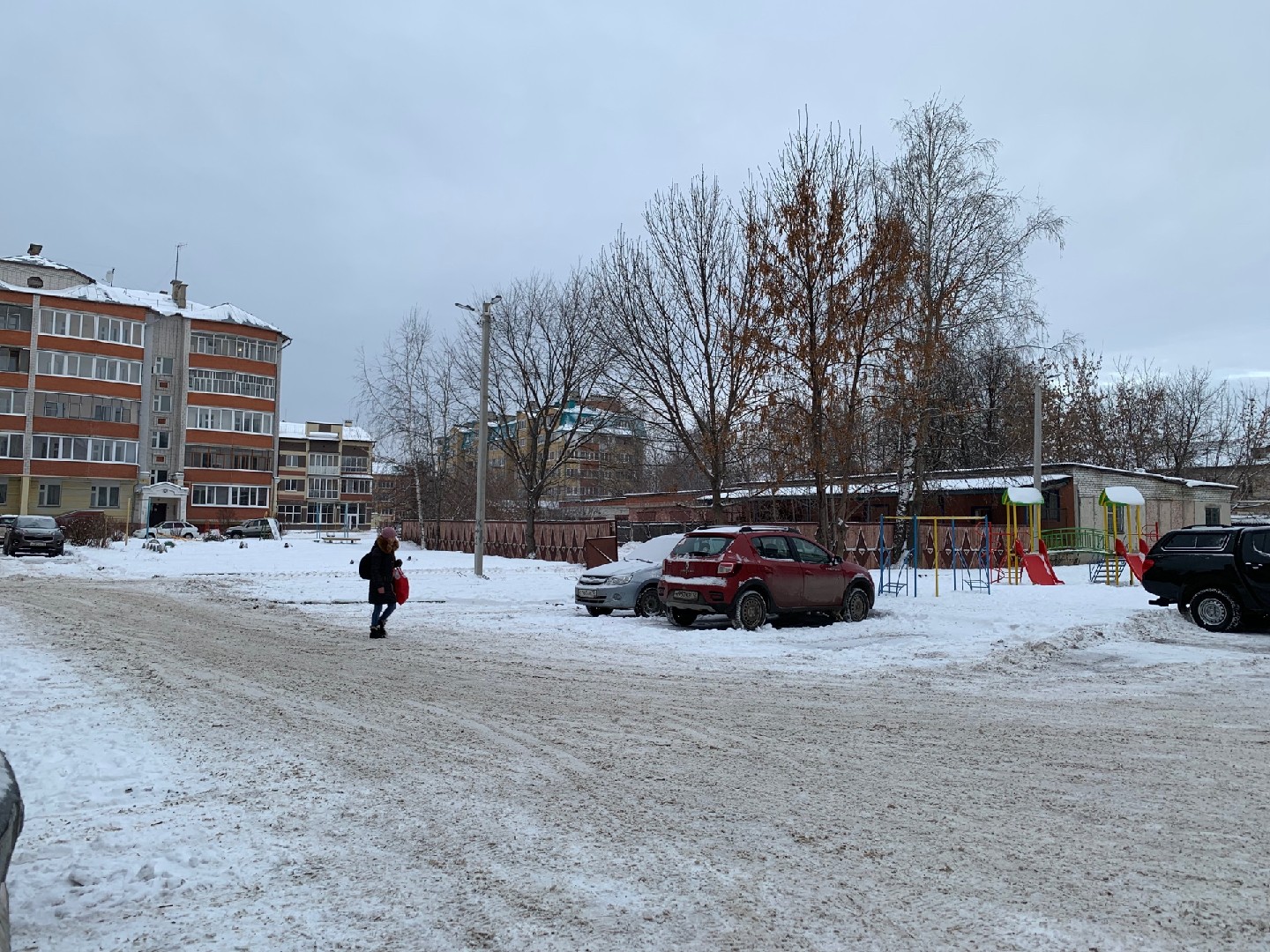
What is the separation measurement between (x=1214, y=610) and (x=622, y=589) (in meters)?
10.3

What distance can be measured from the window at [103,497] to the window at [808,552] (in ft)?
197

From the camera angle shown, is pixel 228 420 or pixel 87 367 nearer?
pixel 87 367

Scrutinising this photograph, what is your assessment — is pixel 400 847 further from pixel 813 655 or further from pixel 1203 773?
pixel 813 655

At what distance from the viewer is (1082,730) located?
8055 mm

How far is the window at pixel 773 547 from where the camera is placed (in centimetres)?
1596

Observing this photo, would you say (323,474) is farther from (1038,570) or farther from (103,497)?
(1038,570)

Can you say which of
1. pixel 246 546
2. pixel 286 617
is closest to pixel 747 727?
pixel 286 617

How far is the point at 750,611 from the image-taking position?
1573 cm

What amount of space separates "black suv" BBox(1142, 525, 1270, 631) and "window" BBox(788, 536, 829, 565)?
5.83 metres

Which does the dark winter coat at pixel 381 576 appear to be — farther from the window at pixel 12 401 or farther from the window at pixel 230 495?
the window at pixel 230 495

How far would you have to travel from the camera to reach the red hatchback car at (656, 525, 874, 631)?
1549 centimetres

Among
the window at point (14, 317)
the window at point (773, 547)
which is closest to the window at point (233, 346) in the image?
the window at point (14, 317)

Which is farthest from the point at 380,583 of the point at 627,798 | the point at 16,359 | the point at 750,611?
the point at 16,359

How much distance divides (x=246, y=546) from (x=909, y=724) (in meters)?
39.9
